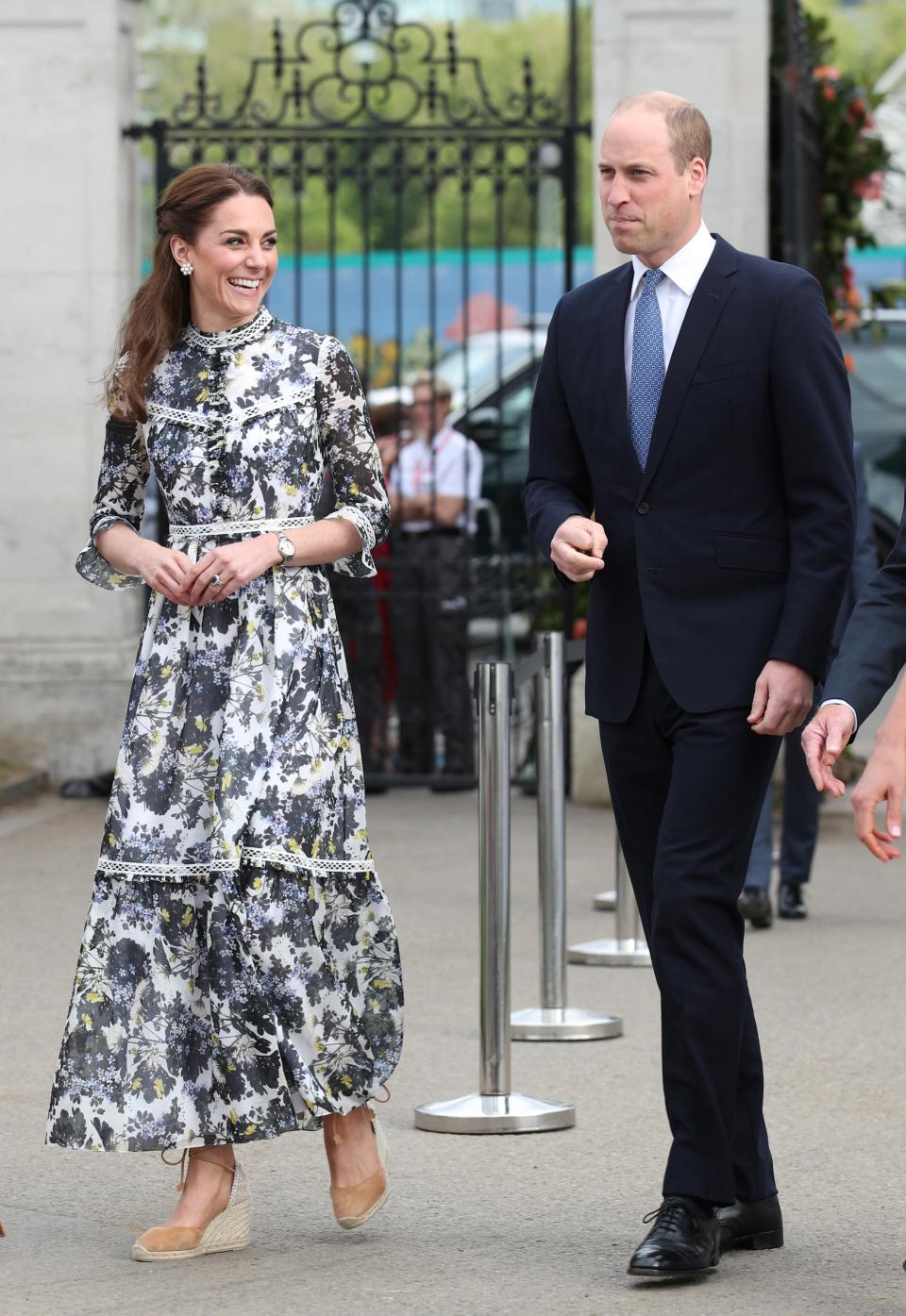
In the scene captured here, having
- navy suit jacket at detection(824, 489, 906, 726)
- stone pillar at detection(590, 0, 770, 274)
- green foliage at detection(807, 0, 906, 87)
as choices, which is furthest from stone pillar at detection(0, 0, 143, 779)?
green foliage at detection(807, 0, 906, 87)

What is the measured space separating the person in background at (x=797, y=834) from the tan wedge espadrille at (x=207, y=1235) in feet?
11.6

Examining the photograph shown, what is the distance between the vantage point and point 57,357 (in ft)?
35.6

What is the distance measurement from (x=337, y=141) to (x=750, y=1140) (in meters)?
7.84

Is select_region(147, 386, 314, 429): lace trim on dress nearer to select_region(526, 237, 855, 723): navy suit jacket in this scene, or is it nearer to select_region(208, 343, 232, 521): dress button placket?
select_region(208, 343, 232, 521): dress button placket

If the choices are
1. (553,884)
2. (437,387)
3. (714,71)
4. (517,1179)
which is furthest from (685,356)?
(437,387)

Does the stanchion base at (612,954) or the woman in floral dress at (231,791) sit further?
the stanchion base at (612,954)

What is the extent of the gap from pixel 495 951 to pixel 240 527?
4.54 ft

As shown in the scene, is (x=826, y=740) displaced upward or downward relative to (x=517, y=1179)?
upward

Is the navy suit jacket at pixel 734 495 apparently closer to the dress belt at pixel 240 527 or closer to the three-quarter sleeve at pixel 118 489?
the dress belt at pixel 240 527

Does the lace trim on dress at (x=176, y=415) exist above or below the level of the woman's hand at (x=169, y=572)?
above

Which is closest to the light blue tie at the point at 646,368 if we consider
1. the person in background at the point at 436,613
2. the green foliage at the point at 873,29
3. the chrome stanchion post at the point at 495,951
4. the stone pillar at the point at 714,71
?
the chrome stanchion post at the point at 495,951

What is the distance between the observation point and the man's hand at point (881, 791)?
3461 millimetres

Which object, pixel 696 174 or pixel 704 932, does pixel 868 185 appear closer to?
pixel 696 174

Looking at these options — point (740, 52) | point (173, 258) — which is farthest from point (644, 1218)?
point (740, 52)
